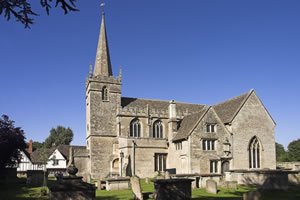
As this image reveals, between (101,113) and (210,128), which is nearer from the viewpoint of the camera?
(210,128)

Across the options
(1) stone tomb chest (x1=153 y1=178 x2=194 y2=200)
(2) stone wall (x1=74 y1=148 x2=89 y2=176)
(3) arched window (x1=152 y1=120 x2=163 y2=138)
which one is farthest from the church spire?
(1) stone tomb chest (x1=153 y1=178 x2=194 y2=200)

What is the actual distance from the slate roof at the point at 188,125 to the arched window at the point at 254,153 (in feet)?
25.1

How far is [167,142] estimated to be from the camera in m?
40.3

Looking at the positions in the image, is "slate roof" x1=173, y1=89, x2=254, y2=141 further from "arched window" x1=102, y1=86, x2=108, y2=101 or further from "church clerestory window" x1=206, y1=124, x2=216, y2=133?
"arched window" x1=102, y1=86, x2=108, y2=101

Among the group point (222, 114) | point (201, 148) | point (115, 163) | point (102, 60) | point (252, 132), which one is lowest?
point (115, 163)

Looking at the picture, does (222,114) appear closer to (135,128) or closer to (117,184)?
(135,128)

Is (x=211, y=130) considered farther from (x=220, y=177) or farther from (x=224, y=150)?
(x=220, y=177)

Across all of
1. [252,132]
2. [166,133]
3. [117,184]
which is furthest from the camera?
[166,133]

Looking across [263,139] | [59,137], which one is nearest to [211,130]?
[263,139]

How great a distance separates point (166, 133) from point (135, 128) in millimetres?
4635

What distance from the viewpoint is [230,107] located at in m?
41.1

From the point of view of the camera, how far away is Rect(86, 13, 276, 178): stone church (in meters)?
36.2

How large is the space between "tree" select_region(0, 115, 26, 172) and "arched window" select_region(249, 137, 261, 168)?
89.5ft

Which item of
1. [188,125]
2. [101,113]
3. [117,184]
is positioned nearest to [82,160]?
[101,113]
